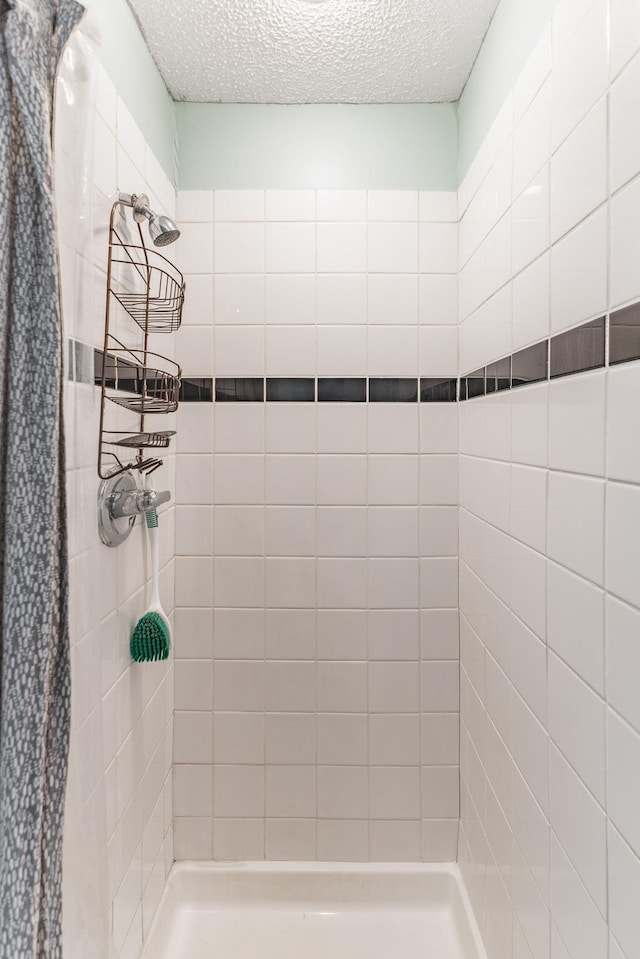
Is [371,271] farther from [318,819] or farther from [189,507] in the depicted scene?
[318,819]

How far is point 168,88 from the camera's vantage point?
1700mm

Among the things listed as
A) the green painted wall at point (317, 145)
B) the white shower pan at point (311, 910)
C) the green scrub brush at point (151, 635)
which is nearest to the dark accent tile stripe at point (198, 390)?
the green scrub brush at point (151, 635)

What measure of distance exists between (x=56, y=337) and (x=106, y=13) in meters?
0.96

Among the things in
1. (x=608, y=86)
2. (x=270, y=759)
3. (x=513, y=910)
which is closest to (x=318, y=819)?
(x=270, y=759)

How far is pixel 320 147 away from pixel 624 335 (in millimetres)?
1304

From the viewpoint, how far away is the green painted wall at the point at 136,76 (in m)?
1.26

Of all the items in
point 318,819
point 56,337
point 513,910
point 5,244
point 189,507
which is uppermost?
point 5,244

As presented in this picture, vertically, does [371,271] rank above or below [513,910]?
above

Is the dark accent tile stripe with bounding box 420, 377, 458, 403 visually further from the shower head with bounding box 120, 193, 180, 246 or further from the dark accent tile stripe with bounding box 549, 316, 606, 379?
the shower head with bounding box 120, 193, 180, 246

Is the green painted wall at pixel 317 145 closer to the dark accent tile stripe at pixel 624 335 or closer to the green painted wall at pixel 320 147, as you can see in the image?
the green painted wall at pixel 320 147

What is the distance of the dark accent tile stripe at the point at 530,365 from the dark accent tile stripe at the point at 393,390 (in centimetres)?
52

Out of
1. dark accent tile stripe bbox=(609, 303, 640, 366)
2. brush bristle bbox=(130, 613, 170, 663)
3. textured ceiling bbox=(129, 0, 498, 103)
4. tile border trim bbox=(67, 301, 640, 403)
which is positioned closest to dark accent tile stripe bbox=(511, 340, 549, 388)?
tile border trim bbox=(67, 301, 640, 403)

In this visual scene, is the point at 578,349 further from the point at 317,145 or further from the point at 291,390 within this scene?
the point at 317,145

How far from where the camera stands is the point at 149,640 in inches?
54.4
